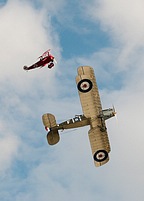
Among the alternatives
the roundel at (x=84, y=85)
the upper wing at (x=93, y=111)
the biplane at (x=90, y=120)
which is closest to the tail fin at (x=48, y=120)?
the biplane at (x=90, y=120)

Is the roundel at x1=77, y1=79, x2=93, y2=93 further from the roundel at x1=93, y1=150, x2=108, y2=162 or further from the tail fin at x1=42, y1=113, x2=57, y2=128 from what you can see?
the roundel at x1=93, y1=150, x2=108, y2=162

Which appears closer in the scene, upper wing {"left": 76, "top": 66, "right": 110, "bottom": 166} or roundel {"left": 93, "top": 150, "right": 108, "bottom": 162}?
upper wing {"left": 76, "top": 66, "right": 110, "bottom": 166}

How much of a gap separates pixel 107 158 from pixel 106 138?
2.67 m

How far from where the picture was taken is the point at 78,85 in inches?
2844

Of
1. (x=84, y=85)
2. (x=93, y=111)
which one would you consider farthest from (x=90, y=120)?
(x=84, y=85)

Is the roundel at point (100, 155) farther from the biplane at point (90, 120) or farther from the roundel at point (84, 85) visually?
the roundel at point (84, 85)

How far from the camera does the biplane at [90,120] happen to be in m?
72.2

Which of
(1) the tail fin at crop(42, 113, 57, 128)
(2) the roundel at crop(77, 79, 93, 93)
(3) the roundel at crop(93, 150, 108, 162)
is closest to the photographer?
(2) the roundel at crop(77, 79, 93, 93)

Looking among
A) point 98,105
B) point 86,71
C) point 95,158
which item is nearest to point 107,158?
point 95,158

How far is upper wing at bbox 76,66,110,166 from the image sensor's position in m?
72.1

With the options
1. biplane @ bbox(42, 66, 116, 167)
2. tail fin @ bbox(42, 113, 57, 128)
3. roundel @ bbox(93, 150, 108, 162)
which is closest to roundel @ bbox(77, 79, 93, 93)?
biplane @ bbox(42, 66, 116, 167)

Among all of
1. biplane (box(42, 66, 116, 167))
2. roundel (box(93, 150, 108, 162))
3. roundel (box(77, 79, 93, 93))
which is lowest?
roundel (box(93, 150, 108, 162))

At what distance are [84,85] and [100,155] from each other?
9.41m

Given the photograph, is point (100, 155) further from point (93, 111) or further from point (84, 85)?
point (84, 85)
